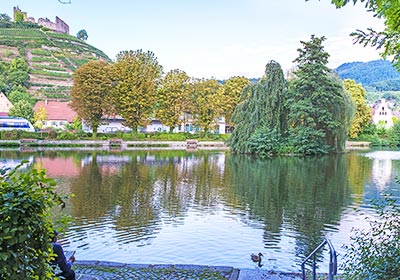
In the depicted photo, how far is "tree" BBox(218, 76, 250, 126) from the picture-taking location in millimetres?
56406

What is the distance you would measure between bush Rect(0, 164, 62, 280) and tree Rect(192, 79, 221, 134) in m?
50.0

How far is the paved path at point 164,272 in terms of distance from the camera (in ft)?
20.6

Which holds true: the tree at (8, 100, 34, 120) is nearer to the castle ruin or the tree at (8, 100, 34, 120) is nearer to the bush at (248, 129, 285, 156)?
the bush at (248, 129, 285, 156)

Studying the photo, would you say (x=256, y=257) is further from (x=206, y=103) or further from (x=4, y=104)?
(x=4, y=104)

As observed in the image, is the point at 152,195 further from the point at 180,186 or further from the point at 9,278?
the point at 9,278

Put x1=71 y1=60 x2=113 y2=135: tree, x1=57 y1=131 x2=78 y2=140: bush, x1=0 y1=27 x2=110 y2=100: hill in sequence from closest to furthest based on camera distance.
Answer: x1=57 y1=131 x2=78 y2=140: bush → x1=71 y1=60 x2=113 y2=135: tree → x1=0 y1=27 x2=110 y2=100: hill

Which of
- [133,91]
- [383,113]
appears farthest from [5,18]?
[383,113]

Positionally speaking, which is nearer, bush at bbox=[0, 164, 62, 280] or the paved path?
bush at bbox=[0, 164, 62, 280]

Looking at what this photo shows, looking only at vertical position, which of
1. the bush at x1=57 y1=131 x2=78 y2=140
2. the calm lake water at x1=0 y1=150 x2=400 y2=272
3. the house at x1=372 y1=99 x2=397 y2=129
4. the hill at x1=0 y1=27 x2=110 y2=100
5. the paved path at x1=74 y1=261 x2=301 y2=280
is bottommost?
the calm lake water at x1=0 y1=150 x2=400 y2=272

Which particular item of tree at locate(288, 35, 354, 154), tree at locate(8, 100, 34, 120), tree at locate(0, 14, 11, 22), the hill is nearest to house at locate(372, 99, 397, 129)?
tree at locate(288, 35, 354, 154)

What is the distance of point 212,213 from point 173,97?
1596 inches

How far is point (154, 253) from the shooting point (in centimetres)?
911

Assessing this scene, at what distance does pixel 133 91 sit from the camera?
Result: 49.6 meters

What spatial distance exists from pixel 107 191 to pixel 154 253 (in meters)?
8.09
